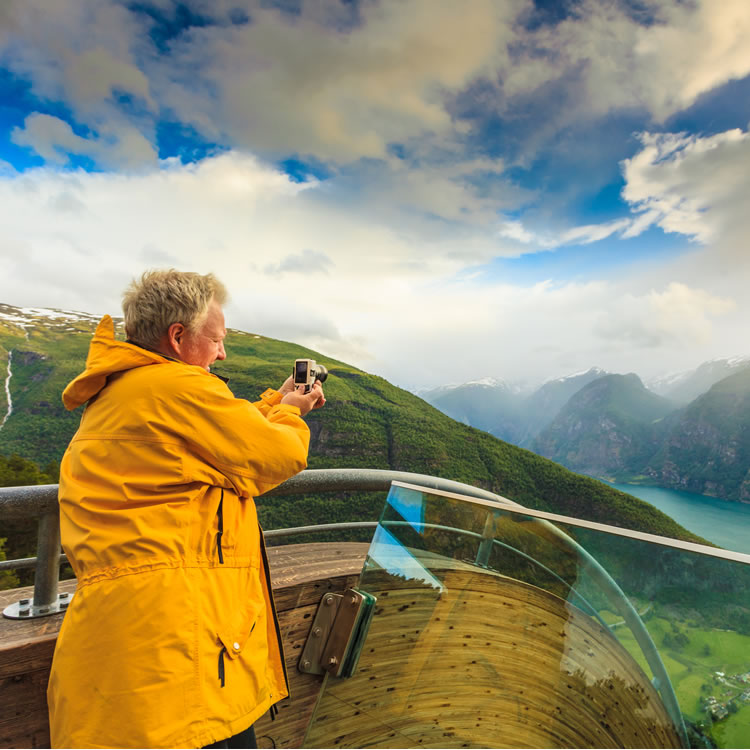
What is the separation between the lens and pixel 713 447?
118m

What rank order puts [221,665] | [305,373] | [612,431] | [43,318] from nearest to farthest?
[221,665], [305,373], [43,318], [612,431]

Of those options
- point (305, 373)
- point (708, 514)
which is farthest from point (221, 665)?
point (708, 514)

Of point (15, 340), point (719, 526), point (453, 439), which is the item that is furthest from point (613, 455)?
point (15, 340)

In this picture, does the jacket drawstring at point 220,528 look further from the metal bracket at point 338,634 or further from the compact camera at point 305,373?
the metal bracket at point 338,634

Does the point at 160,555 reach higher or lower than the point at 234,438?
lower

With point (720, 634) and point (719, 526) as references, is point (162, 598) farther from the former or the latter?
point (719, 526)

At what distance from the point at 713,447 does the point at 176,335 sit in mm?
144824

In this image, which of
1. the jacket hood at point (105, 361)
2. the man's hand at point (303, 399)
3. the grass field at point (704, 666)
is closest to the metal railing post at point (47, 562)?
the jacket hood at point (105, 361)

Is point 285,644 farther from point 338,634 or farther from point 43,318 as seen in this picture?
point 43,318

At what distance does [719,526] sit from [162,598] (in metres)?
101

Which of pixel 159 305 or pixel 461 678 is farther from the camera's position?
pixel 461 678

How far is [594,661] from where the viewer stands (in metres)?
1.43

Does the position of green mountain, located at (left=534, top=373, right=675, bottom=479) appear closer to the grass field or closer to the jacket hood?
the grass field

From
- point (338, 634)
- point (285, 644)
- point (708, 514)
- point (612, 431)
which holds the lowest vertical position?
point (708, 514)
